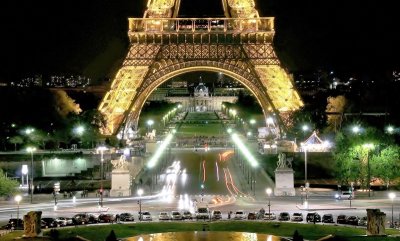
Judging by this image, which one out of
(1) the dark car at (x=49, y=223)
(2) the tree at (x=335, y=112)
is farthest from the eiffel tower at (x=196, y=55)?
(1) the dark car at (x=49, y=223)

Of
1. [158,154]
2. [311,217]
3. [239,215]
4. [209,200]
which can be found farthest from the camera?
[158,154]

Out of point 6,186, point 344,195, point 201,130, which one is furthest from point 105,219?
point 201,130

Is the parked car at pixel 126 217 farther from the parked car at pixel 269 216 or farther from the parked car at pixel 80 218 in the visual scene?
the parked car at pixel 269 216

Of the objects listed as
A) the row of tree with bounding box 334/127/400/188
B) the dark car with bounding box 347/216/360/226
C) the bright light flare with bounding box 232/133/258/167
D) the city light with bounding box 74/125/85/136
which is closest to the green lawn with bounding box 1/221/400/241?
the dark car with bounding box 347/216/360/226

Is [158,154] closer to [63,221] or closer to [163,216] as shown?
[163,216]

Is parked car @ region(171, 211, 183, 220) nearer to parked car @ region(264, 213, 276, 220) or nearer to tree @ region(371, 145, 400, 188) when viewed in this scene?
parked car @ region(264, 213, 276, 220)

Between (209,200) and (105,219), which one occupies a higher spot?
(209,200)
